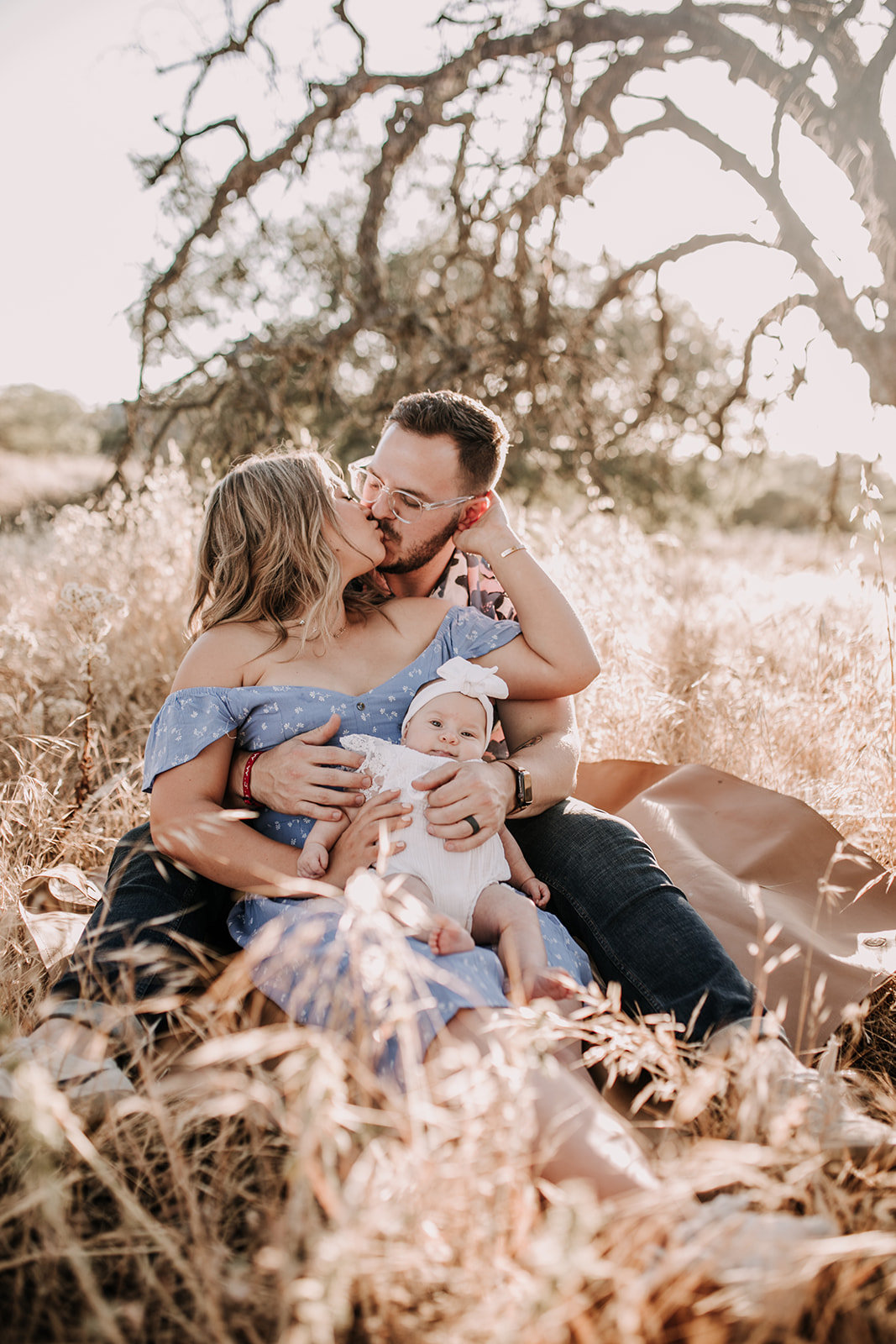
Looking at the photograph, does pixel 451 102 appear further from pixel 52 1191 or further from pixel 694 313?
pixel 694 313

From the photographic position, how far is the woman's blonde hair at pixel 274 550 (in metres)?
2.42

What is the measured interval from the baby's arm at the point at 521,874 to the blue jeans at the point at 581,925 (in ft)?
0.17

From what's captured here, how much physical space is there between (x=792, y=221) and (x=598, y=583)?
122 inches

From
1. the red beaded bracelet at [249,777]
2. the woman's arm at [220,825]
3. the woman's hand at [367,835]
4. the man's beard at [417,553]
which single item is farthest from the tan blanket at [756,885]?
the man's beard at [417,553]

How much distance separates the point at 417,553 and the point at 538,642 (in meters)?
0.55

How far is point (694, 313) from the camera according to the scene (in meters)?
12.5

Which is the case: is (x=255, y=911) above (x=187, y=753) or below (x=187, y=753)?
below

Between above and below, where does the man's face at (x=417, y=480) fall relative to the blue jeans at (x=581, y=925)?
above

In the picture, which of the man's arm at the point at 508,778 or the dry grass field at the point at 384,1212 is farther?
the man's arm at the point at 508,778

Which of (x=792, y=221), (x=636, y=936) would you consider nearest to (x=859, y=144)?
(x=792, y=221)

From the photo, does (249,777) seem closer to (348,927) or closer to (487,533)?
(348,927)

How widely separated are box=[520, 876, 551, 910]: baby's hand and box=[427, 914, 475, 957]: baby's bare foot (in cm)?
44

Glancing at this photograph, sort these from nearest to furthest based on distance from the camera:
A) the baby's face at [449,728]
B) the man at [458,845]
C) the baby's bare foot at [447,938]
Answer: the baby's bare foot at [447,938] < the man at [458,845] < the baby's face at [449,728]

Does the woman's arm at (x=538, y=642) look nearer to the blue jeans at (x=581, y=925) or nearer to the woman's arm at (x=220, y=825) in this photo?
the blue jeans at (x=581, y=925)
